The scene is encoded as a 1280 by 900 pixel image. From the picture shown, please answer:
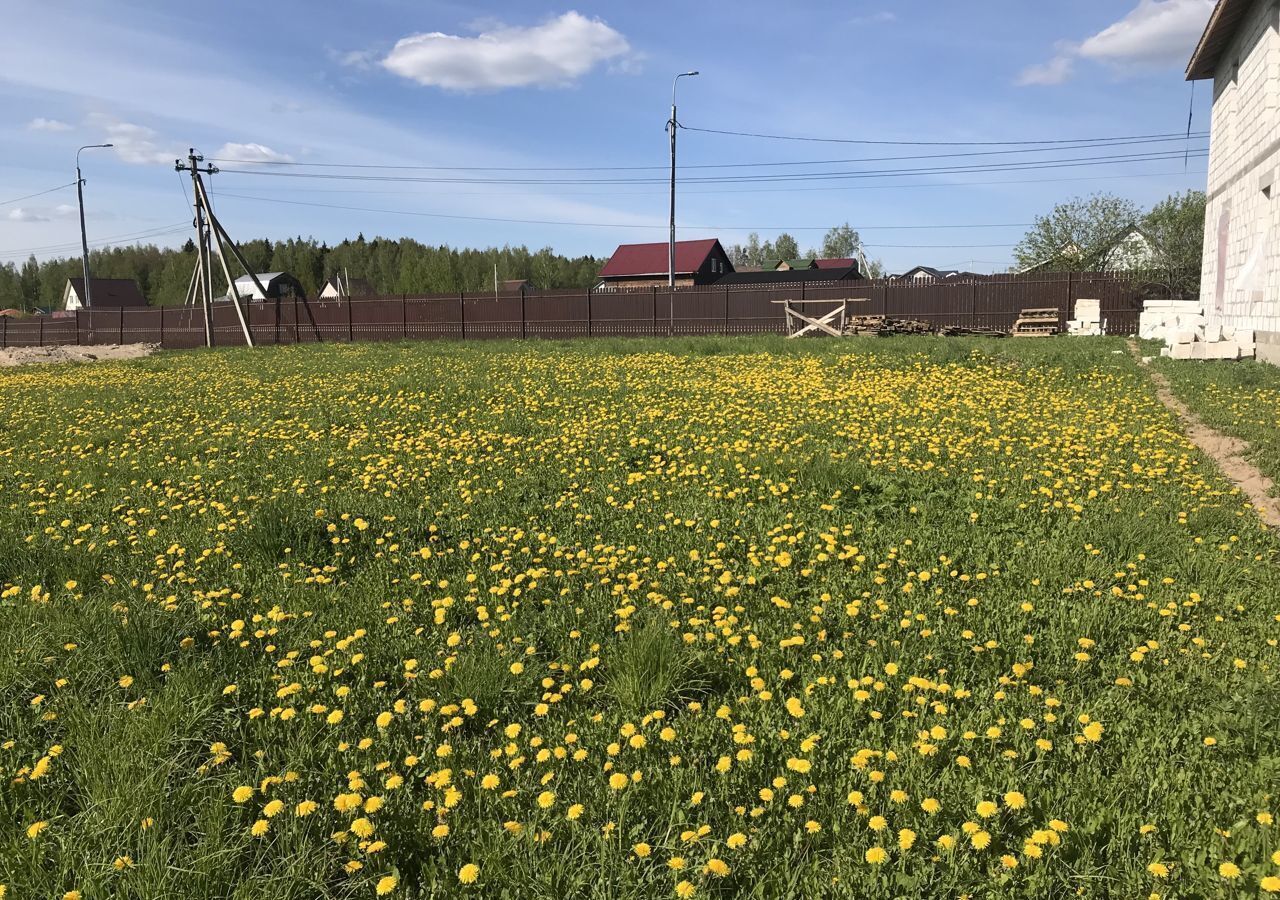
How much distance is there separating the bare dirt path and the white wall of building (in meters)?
5.84

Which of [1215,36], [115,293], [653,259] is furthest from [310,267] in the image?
[1215,36]

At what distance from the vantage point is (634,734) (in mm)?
2646

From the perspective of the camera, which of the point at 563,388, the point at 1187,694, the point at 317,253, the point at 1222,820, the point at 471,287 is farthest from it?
the point at 317,253

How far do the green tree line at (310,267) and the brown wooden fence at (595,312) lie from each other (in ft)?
206

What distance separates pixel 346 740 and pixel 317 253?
134 meters

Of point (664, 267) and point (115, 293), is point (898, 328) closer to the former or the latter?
point (664, 267)

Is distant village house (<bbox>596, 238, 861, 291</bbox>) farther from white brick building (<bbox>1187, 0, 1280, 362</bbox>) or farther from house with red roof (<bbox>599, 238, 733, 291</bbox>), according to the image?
white brick building (<bbox>1187, 0, 1280, 362</bbox>)

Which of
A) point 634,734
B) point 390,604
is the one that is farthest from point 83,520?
point 634,734

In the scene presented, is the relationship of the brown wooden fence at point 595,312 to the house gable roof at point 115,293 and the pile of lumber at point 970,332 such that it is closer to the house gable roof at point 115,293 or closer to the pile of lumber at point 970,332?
the pile of lumber at point 970,332

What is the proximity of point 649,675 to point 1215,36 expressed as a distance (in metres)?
20.2

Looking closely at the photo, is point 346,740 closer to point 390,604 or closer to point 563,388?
point 390,604

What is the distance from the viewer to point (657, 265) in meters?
57.9

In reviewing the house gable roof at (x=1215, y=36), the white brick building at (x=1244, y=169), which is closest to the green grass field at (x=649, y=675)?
the white brick building at (x=1244, y=169)

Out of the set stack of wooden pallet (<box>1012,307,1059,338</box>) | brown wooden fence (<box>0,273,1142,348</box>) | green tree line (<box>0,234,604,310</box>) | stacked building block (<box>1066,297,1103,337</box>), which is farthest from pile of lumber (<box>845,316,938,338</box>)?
green tree line (<box>0,234,604,310</box>)
